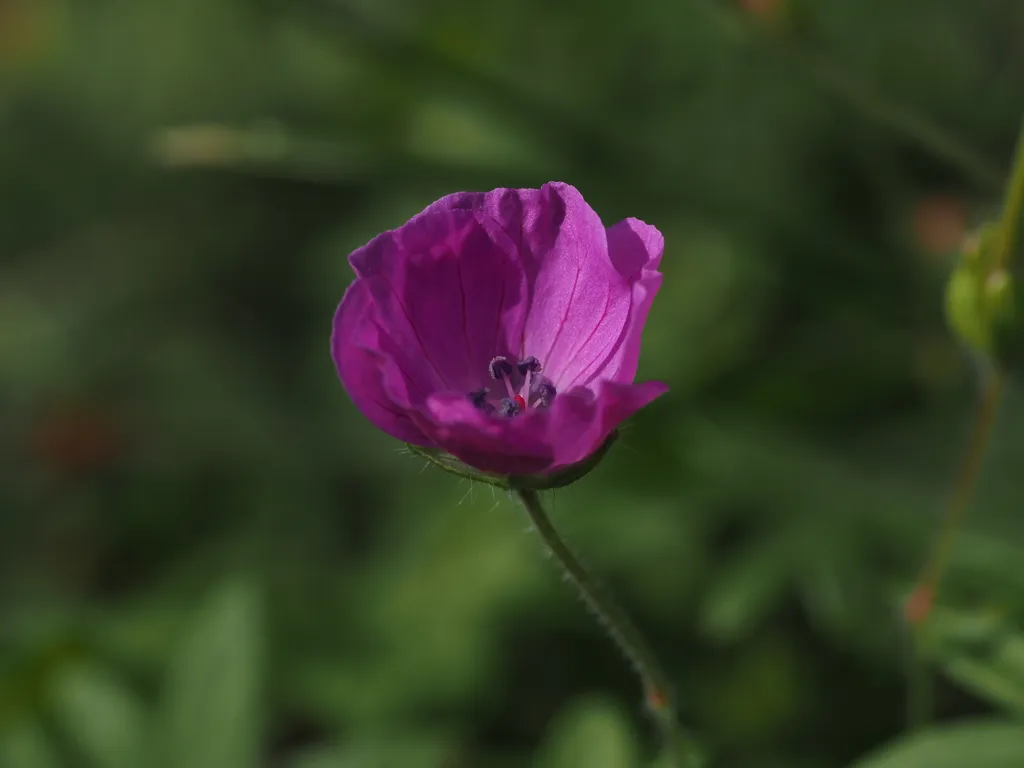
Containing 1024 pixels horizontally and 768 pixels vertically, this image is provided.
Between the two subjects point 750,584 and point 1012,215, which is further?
point 750,584

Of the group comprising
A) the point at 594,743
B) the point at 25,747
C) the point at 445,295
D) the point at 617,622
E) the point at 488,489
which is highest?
the point at 445,295

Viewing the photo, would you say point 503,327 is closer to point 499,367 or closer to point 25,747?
point 499,367

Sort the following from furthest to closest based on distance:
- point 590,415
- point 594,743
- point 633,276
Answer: point 594,743, point 633,276, point 590,415

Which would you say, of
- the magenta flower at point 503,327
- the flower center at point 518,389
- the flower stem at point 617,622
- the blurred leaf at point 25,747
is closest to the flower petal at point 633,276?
the magenta flower at point 503,327

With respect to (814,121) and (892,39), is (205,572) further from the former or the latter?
(892,39)

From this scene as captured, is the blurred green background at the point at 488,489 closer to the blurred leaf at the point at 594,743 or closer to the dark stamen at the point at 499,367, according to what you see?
the blurred leaf at the point at 594,743

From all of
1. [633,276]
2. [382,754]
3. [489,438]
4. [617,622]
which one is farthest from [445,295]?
[382,754]
